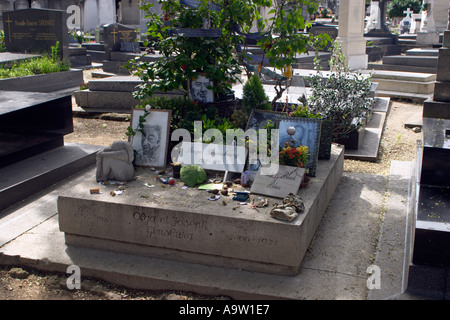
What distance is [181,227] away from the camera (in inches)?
159

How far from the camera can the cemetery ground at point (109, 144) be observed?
3887 millimetres

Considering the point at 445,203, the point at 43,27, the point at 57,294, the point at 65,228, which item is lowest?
the point at 57,294

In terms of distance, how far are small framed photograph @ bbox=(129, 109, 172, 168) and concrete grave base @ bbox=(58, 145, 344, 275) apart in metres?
0.72

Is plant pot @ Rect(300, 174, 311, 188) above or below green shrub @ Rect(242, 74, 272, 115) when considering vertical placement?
below

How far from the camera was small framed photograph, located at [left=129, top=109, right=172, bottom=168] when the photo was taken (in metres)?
5.30

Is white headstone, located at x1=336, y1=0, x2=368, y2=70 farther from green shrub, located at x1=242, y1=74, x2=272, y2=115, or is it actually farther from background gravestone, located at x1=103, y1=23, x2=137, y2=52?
green shrub, located at x1=242, y1=74, x2=272, y2=115

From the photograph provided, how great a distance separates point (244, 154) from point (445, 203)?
6.24ft

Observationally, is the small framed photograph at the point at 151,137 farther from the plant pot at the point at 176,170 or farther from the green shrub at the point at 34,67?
the green shrub at the point at 34,67

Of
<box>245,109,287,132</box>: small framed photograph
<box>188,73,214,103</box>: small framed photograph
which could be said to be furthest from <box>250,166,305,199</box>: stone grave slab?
<box>188,73,214,103</box>: small framed photograph

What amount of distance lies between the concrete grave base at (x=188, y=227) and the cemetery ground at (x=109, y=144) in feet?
1.25

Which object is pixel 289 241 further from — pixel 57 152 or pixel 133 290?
pixel 57 152

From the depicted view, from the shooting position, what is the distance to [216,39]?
6316 mm

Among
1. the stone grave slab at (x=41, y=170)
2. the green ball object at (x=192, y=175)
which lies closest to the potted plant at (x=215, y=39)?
the stone grave slab at (x=41, y=170)
